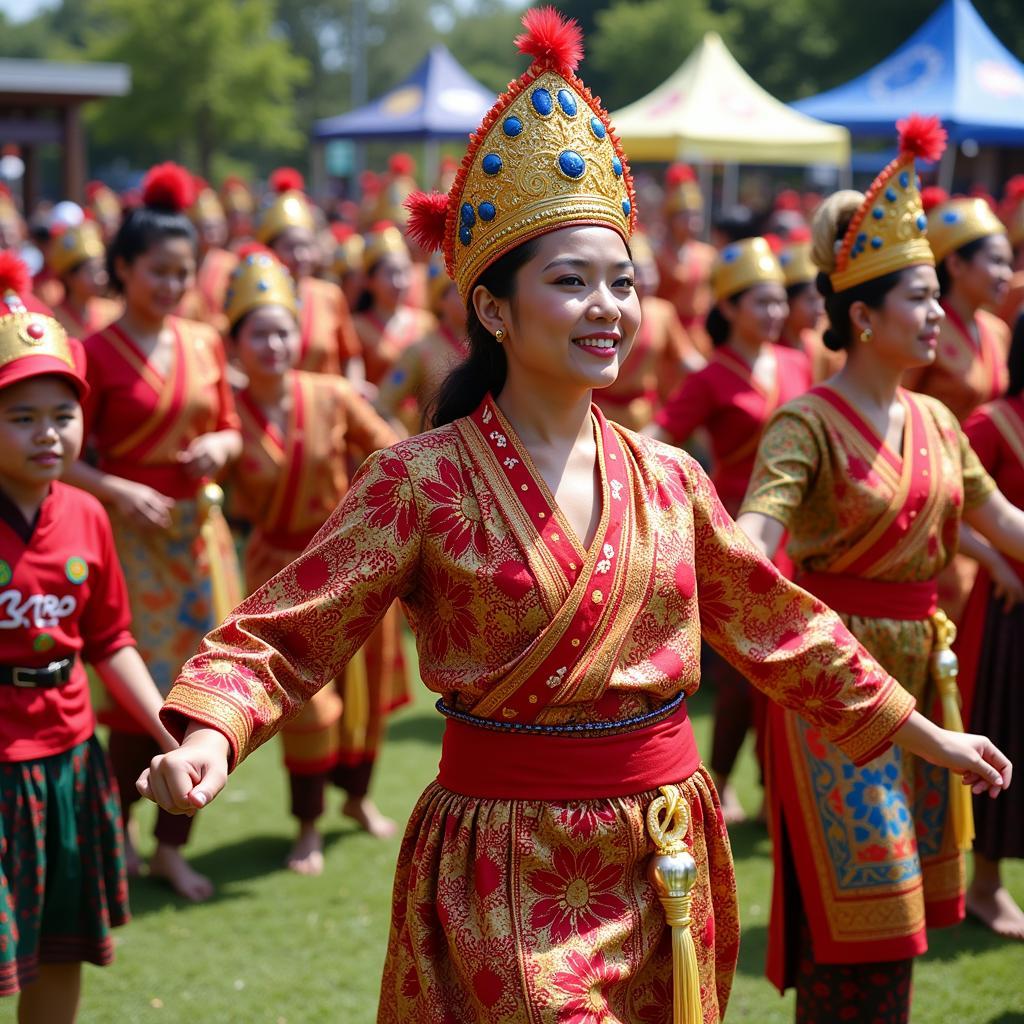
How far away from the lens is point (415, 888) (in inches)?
96.3

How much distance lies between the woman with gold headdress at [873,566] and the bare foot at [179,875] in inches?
83.1

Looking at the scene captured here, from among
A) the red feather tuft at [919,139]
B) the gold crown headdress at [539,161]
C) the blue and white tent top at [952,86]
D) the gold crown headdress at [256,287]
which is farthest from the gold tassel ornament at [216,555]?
the blue and white tent top at [952,86]

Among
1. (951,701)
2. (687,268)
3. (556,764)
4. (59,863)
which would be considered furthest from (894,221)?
(687,268)

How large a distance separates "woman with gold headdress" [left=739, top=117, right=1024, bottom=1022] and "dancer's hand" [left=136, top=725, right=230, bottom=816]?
1.52m

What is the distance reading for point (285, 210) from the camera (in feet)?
25.3

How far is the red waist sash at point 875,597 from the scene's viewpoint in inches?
138

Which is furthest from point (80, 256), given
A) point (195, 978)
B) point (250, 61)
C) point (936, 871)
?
point (250, 61)

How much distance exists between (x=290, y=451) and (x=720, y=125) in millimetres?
8915

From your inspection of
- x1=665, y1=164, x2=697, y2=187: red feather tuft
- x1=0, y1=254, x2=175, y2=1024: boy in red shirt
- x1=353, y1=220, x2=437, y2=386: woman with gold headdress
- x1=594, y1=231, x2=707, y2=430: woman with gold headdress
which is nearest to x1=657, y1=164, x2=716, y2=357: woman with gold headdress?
x1=665, y1=164, x2=697, y2=187: red feather tuft

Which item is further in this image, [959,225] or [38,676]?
[959,225]

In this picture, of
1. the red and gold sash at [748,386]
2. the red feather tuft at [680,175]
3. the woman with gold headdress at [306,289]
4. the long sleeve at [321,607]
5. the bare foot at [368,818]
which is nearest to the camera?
the long sleeve at [321,607]

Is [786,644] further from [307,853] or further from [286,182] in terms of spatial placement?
[286,182]

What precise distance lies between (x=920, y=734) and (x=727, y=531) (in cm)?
50

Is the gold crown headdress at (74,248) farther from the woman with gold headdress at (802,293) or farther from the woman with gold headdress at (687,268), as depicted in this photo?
the woman with gold headdress at (687,268)
